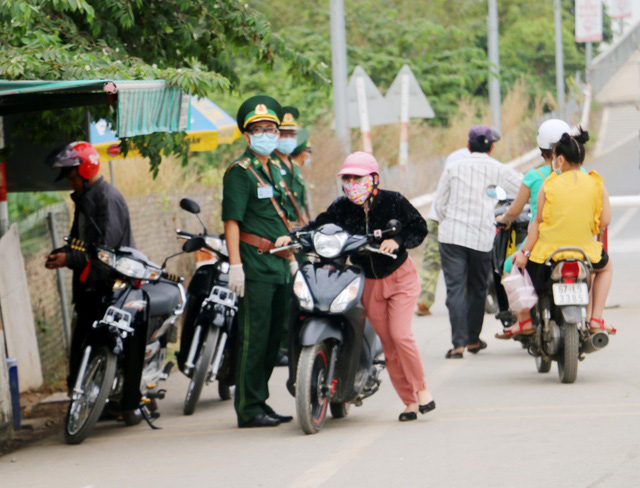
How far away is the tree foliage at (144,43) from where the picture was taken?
8.69m

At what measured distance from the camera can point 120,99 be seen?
319 inches

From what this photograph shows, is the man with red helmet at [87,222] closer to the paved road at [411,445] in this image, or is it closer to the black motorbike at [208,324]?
the black motorbike at [208,324]

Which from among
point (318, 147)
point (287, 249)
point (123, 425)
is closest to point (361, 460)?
point (287, 249)

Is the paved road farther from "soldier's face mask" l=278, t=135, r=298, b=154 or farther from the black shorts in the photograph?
"soldier's face mask" l=278, t=135, r=298, b=154

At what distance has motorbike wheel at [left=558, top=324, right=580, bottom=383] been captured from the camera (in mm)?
9500

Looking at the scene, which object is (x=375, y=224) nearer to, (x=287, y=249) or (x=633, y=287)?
(x=287, y=249)

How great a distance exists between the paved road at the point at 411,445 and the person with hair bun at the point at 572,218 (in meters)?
0.78

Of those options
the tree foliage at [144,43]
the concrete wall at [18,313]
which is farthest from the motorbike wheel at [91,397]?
the concrete wall at [18,313]

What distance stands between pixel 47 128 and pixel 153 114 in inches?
83.7

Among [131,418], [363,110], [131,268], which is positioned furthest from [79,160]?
[363,110]

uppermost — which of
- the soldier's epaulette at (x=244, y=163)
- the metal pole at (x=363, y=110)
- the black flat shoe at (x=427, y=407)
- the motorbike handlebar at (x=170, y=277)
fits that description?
the metal pole at (x=363, y=110)

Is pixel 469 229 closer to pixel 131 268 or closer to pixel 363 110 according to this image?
pixel 131 268

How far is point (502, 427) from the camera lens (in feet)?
27.0

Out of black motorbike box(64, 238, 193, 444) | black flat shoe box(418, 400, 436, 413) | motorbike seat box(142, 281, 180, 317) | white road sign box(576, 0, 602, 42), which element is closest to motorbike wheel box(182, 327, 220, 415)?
black motorbike box(64, 238, 193, 444)
